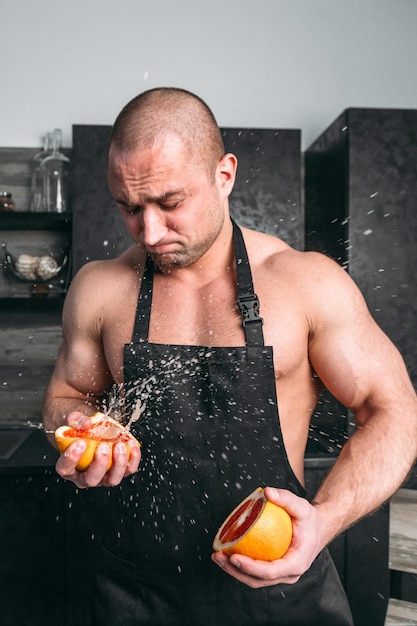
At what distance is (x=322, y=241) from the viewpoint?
9.50 ft

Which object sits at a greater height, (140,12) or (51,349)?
(140,12)

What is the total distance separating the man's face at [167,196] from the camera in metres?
1.42

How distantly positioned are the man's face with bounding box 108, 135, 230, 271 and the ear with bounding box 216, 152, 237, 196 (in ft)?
0.05

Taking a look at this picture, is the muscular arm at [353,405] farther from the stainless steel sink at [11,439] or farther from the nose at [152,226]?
the stainless steel sink at [11,439]

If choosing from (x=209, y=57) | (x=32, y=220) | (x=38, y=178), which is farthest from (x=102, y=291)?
(x=209, y=57)

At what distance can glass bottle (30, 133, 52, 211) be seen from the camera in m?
2.94

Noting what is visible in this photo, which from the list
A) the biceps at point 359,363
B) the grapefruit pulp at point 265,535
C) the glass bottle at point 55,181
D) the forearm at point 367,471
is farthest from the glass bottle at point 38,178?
the grapefruit pulp at point 265,535

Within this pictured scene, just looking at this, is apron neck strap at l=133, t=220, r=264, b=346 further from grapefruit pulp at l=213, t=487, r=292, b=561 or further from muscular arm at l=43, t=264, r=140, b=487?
grapefruit pulp at l=213, t=487, r=292, b=561

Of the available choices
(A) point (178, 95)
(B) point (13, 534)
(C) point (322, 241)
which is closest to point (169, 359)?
(A) point (178, 95)

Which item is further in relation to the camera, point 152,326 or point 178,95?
point 152,326

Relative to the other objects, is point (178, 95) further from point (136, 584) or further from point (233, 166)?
point (136, 584)

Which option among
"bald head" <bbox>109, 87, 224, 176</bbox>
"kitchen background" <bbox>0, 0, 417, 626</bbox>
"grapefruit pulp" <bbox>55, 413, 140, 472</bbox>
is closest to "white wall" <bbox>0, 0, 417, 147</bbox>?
"kitchen background" <bbox>0, 0, 417, 626</bbox>

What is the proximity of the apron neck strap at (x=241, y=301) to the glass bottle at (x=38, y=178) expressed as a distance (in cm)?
139

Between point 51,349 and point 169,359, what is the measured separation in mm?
1713
